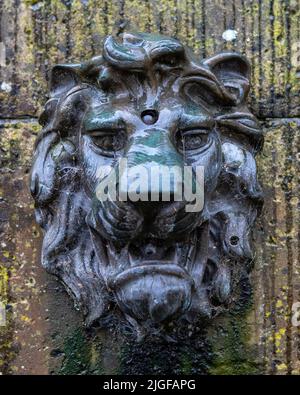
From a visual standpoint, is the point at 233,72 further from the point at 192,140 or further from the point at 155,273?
the point at 155,273

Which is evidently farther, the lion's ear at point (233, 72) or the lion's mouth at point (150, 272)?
the lion's ear at point (233, 72)

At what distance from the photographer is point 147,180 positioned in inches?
41.7

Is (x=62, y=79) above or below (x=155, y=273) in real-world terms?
above

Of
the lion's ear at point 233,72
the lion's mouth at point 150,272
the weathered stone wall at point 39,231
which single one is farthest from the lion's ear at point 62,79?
the lion's mouth at point 150,272

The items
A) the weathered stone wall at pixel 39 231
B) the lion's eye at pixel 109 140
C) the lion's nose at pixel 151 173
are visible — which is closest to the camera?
the lion's nose at pixel 151 173

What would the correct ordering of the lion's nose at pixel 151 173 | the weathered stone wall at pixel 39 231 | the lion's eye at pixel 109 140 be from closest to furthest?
the lion's nose at pixel 151 173 < the lion's eye at pixel 109 140 < the weathered stone wall at pixel 39 231

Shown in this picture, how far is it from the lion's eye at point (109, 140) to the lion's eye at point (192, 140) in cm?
9

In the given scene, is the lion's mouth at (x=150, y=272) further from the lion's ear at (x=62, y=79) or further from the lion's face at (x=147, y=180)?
the lion's ear at (x=62, y=79)

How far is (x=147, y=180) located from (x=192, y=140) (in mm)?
163

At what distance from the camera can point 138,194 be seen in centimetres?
106

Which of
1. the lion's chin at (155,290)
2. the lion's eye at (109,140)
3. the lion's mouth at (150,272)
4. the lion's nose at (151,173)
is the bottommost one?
the lion's chin at (155,290)

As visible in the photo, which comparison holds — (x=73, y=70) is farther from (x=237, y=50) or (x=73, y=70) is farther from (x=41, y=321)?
(x=41, y=321)

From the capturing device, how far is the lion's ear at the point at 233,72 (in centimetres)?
125

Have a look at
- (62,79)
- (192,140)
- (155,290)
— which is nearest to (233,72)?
(192,140)
